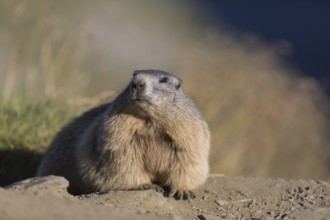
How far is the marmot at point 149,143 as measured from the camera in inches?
201

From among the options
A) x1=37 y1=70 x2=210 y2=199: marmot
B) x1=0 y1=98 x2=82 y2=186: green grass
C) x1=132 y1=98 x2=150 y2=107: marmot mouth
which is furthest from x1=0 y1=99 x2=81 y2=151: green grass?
x1=132 y1=98 x2=150 y2=107: marmot mouth

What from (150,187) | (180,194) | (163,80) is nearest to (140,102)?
(163,80)

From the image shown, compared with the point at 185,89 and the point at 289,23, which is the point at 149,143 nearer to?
the point at 185,89

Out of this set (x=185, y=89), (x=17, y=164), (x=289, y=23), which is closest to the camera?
(x=17, y=164)

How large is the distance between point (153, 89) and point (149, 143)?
1.35 feet

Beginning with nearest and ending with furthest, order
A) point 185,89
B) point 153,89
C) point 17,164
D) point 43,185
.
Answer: point 43,185
point 153,89
point 17,164
point 185,89

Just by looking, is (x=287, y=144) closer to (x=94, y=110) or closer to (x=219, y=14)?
(x=94, y=110)

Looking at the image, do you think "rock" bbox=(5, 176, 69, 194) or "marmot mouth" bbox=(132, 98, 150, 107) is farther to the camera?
"marmot mouth" bbox=(132, 98, 150, 107)

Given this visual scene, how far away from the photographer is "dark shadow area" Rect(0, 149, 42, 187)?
662 cm

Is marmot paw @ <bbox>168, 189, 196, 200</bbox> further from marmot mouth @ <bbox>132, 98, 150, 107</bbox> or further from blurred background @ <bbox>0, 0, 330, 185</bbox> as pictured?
blurred background @ <bbox>0, 0, 330, 185</bbox>

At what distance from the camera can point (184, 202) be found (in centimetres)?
529

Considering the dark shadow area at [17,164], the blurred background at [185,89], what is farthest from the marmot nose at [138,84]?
the dark shadow area at [17,164]

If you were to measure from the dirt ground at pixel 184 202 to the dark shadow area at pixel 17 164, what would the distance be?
1.72 metres

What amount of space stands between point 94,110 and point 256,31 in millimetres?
8252
